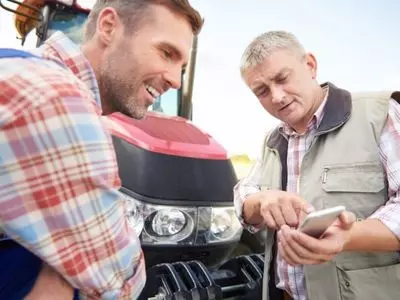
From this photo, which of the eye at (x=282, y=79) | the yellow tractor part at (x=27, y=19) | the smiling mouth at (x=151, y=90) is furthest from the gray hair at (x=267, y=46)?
the yellow tractor part at (x=27, y=19)

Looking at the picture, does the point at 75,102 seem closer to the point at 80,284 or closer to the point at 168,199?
the point at 80,284

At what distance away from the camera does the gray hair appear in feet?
5.90

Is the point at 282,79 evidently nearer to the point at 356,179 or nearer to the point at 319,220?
the point at 356,179

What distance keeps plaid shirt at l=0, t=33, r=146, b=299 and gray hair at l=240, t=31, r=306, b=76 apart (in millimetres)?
1099

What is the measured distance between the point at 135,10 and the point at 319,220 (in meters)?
1.05

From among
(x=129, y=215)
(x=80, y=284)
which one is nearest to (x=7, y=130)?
(x=80, y=284)

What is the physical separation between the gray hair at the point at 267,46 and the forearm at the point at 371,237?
2.86 ft

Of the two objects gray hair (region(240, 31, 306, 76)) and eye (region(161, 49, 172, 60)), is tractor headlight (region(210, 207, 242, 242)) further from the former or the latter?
eye (region(161, 49, 172, 60))

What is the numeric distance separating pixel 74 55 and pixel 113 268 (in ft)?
2.07

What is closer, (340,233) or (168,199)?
(340,233)

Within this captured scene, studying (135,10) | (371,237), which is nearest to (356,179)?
(371,237)

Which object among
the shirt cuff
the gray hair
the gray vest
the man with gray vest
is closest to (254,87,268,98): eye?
the man with gray vest

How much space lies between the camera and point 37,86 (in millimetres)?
833

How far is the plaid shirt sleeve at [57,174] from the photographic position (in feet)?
2.69
